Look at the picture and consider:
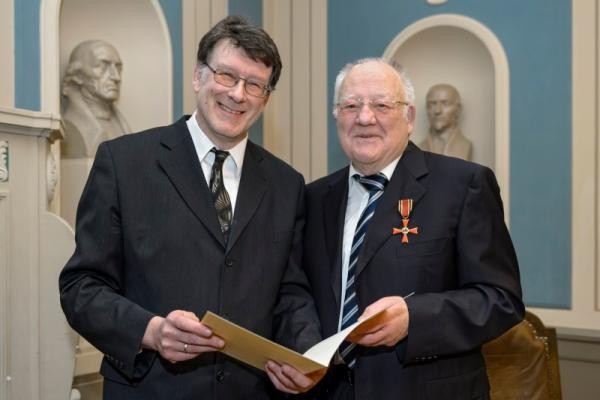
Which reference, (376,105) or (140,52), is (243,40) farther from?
(140,52)

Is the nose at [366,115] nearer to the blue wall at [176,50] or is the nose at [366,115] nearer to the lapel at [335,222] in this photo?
the lapel at [335,222]

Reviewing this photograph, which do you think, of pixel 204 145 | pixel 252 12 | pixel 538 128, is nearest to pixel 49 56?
Result: pixel 204 145

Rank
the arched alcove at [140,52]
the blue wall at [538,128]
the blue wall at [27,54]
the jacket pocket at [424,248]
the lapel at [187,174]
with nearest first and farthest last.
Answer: the lapel at [187,174] < the jacket pocket at [424,248] < the blue wall at [27,54] < the arched alcove at [140,52] < the blue wall at [538,128]

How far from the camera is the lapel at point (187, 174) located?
73.6 inches

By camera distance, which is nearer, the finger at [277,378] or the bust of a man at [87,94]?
the finger at [277,378]

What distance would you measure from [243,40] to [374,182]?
58 centimetres

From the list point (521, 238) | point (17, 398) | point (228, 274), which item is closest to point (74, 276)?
point (228, 274)

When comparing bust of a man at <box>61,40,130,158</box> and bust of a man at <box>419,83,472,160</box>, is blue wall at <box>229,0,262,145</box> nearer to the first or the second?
bust of a man at <box>419,83,472,160</box>

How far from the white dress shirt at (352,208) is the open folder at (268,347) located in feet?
1.04

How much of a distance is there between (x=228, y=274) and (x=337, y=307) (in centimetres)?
36

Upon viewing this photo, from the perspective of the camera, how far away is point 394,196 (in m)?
2.07

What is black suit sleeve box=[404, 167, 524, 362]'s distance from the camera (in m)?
1.87

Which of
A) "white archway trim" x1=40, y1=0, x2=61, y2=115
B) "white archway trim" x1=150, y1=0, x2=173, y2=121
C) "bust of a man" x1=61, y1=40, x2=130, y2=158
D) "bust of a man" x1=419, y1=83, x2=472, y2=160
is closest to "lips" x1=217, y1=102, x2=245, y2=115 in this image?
"white archway trim" x1=40, y1=0, x2=61, y2=115

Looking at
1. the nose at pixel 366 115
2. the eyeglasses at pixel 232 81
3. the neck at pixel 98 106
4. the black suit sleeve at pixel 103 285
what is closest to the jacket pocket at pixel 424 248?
the nose at pixel 366 115
